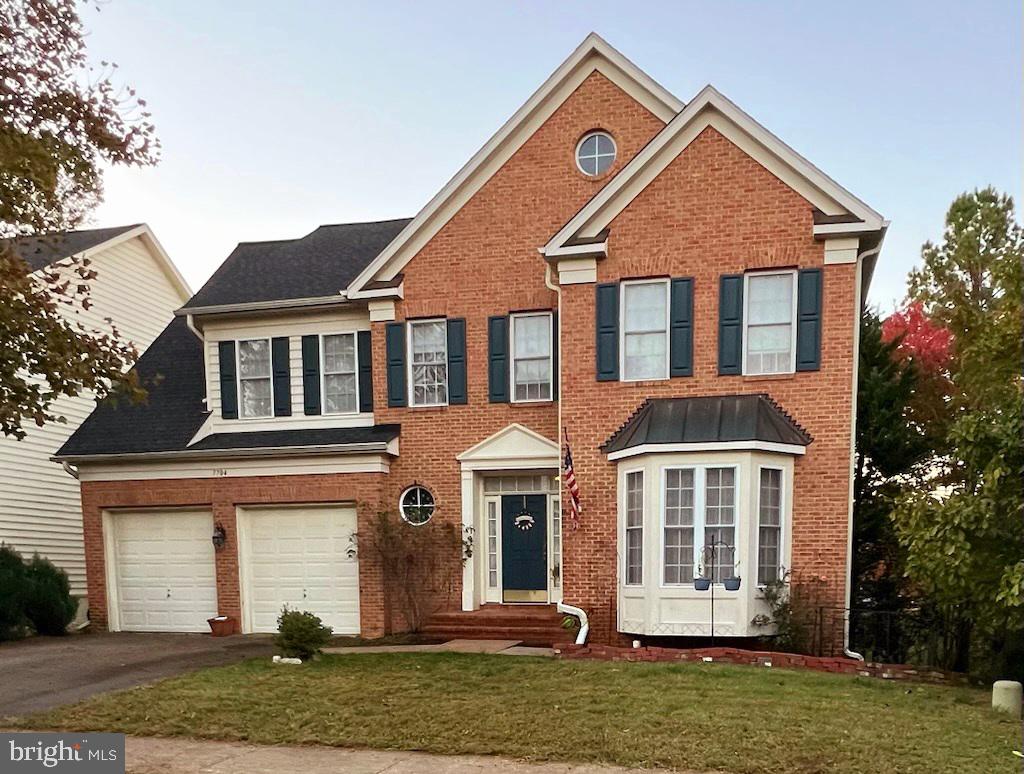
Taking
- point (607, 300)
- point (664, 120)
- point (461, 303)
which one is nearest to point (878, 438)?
point (607, 300)

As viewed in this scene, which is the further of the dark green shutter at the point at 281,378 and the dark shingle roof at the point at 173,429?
the dark green shutter at the point at 281,378

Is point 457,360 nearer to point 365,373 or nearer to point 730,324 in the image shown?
point 365,373

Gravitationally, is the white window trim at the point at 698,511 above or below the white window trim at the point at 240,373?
below

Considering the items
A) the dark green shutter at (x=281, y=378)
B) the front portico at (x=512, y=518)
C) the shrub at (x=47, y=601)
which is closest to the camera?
the front portico at (x=512, y=518)

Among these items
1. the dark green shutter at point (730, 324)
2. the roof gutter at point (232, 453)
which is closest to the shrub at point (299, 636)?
the roof gutter at point (232, 453)

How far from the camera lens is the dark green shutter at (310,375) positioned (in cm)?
1399

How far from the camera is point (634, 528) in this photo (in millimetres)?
11203

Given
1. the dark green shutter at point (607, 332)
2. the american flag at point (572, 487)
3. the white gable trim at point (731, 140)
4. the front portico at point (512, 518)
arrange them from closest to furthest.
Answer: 1. the white gable trim at point (731, 140)
2. the american flag at point (572, 487)
3. the dark green shutter at point (607, 332)
4. the front portico at point (512, 518)

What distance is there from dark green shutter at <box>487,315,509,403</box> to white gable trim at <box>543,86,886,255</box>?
1848 millimetres

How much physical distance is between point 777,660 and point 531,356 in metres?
6.16

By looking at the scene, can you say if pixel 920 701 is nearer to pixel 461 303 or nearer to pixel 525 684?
pixel 525 684

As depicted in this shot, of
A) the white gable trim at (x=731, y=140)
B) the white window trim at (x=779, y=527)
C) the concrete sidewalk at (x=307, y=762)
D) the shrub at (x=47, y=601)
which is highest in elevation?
the white gable trim at (x=731, y=140)

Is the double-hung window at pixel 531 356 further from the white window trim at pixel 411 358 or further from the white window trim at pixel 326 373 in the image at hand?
the white window trim at pixel 326 373

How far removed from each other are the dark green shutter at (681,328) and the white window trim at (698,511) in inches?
63.1
